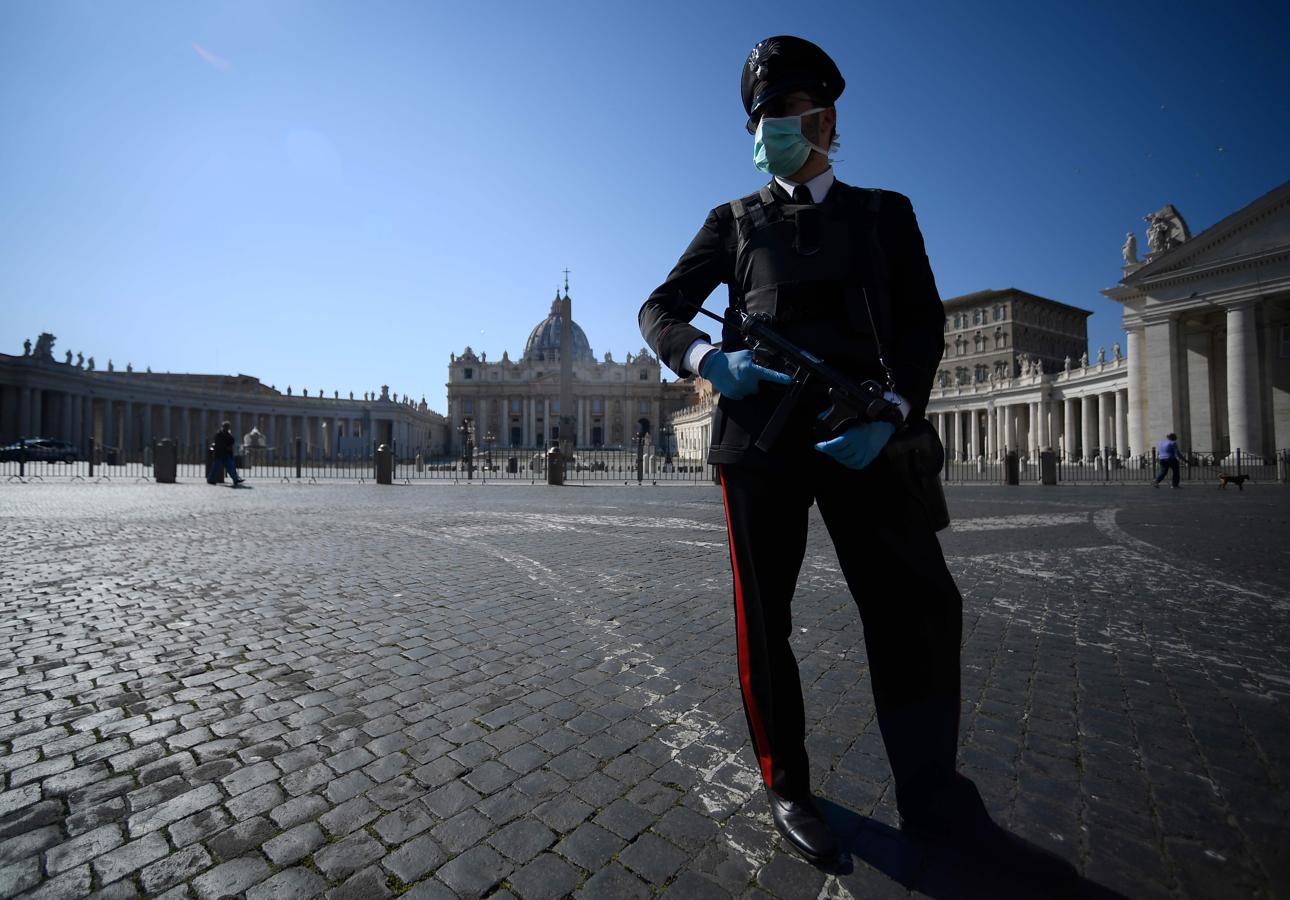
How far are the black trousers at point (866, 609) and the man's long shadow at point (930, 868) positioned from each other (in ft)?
0.36

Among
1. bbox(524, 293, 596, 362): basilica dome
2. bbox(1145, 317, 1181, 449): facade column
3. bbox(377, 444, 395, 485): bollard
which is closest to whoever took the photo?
bbox(377, 444, 395, 485): bollard

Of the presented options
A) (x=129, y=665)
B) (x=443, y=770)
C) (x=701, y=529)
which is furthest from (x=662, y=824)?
(x=701, y=529)

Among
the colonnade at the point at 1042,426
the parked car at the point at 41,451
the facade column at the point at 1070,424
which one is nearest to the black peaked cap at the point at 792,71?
the colonnade at the point at 1042,426

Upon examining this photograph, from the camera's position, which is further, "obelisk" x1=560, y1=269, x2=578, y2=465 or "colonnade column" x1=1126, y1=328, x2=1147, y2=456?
"obelisk" x1=560, y1=269, x2=578, y2=465

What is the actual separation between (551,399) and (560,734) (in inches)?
3890

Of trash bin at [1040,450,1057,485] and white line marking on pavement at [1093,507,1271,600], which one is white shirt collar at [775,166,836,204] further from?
trash bin at [1040,450,1057,485]

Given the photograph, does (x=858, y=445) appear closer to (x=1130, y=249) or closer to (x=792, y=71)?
(x=792, y=71)

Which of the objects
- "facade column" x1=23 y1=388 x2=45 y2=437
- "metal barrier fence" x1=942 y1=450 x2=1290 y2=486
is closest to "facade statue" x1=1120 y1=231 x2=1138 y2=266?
"metal barrier fence" x1=942 y1=450 x2=1290 y2=486

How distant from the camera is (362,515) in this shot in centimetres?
1157

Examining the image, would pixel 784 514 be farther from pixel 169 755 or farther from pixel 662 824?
pixel 169 755

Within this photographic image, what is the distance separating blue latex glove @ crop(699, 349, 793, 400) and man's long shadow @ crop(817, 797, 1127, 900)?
1421 mm

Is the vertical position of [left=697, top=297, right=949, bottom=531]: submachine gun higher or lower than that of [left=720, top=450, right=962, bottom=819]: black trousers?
higher

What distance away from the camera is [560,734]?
2.54 meters

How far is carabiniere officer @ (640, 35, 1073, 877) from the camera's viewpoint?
1850mm
